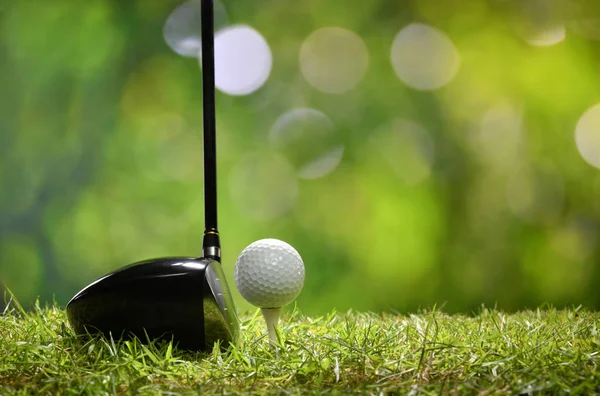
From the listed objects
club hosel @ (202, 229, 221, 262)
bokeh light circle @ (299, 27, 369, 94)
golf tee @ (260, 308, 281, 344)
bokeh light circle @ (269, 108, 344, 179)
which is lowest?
golf tee @ (260, 308, 281, 344)

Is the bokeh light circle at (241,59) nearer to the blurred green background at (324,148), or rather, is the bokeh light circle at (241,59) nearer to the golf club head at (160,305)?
the blurred green background at (324,148)

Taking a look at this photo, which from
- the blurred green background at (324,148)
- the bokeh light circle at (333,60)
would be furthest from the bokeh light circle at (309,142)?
the bokeh light circle at (333,60)

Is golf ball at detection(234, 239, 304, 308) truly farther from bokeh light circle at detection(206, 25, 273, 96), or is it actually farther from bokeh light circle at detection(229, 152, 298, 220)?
bokeh light circle at detection(206, 25, 273, 96)

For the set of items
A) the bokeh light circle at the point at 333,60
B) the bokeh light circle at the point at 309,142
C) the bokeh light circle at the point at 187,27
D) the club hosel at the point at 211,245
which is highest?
the bokeh light circle at the point at 187,27

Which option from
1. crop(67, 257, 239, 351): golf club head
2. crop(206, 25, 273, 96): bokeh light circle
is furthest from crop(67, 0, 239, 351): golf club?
crop(206, 25, 273, 96): bokeh light circle

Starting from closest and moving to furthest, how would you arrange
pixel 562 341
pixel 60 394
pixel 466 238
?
1. pixel 60 394
2. pixel 562 341
3. pixel 466 238

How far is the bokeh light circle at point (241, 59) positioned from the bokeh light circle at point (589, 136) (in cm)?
114

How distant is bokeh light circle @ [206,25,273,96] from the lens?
2125mm

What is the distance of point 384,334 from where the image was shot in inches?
41.3

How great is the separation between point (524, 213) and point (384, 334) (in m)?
1.22

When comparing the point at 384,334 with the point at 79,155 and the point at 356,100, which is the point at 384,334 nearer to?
the point at 356,100

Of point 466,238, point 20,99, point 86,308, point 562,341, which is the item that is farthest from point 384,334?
point 20,99

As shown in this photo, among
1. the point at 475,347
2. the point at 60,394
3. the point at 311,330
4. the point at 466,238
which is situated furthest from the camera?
the point at 466,238

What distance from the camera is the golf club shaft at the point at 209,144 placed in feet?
3.53
